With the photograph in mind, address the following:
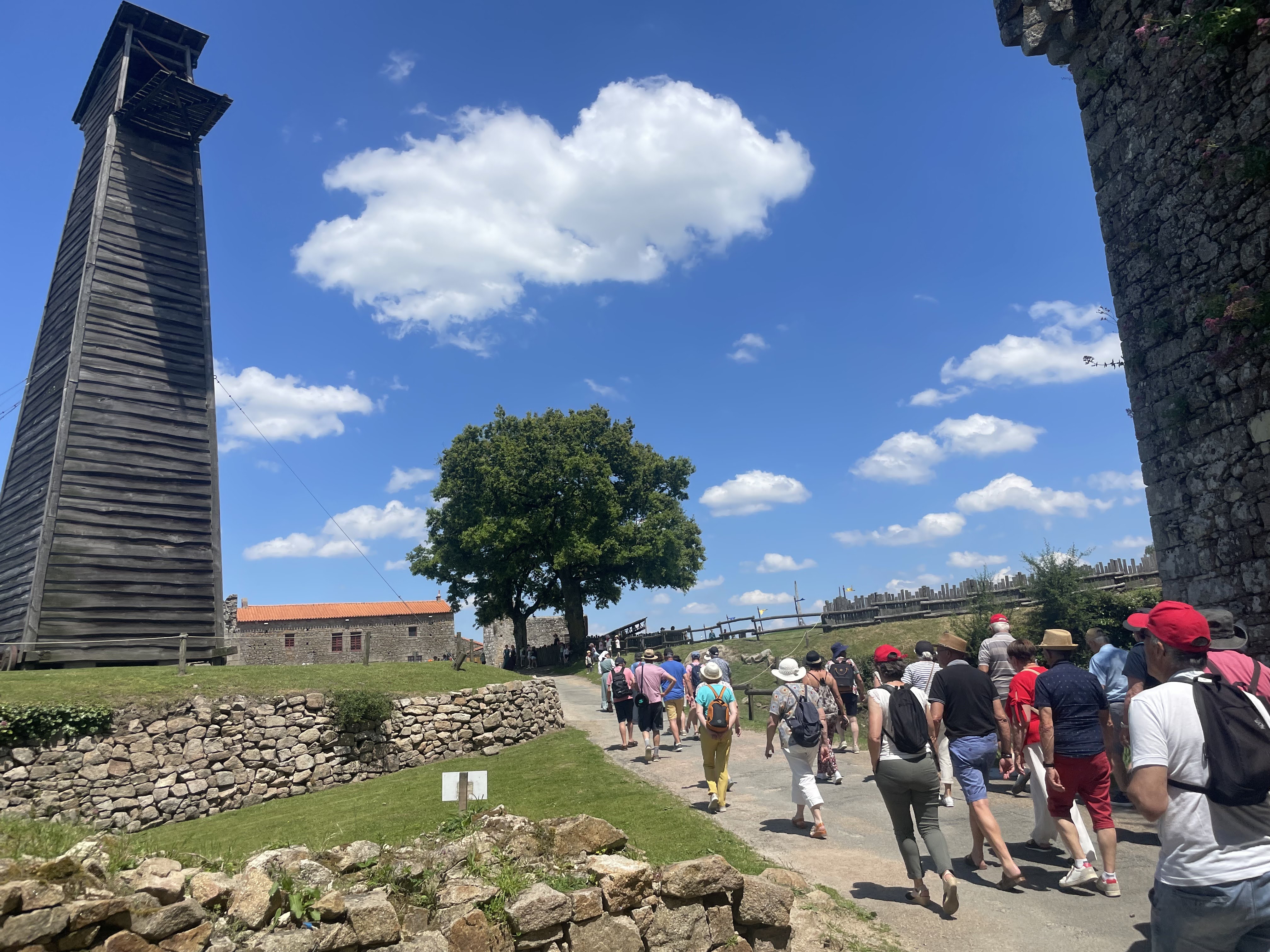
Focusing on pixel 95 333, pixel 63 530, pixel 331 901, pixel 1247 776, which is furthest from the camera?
pixel 95 333

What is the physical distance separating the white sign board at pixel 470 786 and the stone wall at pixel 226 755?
301 inches

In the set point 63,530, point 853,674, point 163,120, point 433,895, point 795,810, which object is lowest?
point 795,810

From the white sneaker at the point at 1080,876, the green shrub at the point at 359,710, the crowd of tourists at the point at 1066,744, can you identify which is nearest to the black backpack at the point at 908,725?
the crowd of tourists at the point at 1066,744

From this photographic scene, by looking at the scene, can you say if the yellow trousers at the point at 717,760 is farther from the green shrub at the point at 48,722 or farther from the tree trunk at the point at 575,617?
the tree trunk at the point at 575,617

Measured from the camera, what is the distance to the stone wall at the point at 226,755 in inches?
488

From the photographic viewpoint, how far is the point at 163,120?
67.6ft

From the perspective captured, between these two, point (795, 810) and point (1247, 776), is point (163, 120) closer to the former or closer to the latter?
point (795, 810)

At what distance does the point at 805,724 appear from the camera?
796 centimetres

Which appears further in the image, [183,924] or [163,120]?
[163,120]

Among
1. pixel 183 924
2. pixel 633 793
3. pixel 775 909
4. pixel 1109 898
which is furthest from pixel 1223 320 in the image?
pixel 183 924

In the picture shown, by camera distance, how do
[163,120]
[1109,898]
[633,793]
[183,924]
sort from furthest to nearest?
[163,120] < [633,793] < [1109,898] < [183,924]

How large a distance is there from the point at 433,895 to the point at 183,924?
5.02ft

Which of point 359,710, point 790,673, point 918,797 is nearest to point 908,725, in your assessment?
point 918,797

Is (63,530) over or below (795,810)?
over
